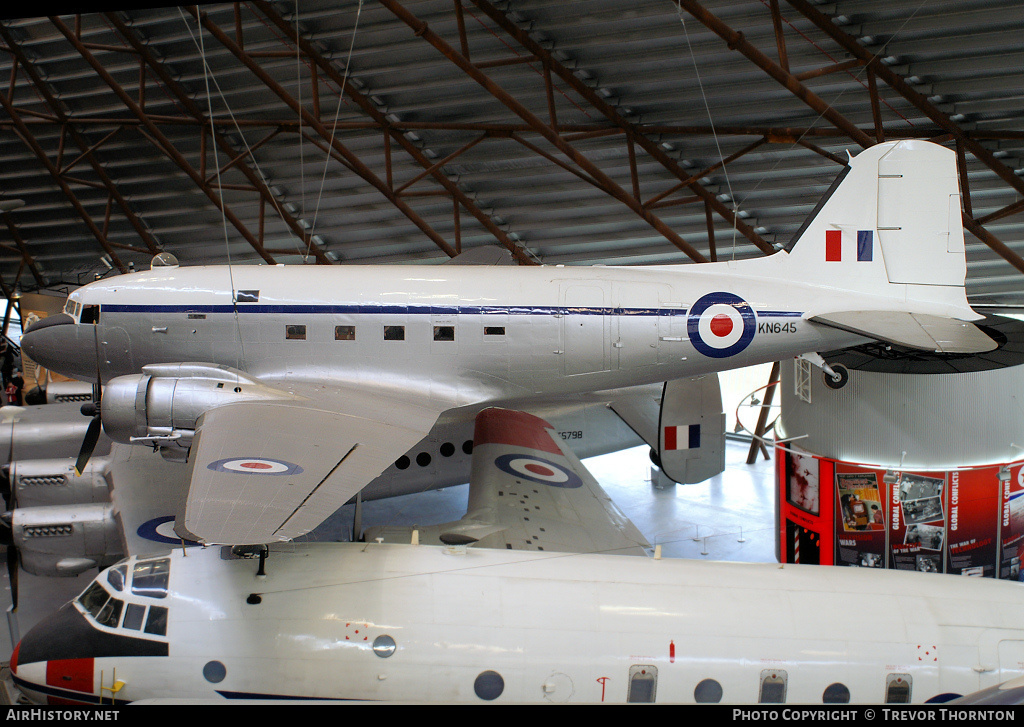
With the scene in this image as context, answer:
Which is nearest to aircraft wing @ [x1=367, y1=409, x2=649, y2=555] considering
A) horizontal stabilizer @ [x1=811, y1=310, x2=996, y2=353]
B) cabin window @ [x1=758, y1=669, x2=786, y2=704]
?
cabin window @ [x1=758, y1=669, x2=786, y2=704]

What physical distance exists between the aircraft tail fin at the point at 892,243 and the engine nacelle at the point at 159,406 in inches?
342

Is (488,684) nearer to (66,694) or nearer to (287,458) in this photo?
(287,458)

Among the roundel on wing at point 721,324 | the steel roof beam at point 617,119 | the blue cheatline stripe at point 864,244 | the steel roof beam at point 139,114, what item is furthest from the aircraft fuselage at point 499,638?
the steel roof beam at point 139,114

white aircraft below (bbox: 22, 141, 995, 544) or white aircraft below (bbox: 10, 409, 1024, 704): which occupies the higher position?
white aircraft below (bbox: 22, 141, 995, 544)

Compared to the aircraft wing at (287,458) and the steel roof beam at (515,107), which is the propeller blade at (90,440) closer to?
the aircraft wing at (287,458)

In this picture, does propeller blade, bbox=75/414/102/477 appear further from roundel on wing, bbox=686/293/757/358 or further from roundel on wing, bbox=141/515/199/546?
roundel on wing, bbox=686/293/757/358

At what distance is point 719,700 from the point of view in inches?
257

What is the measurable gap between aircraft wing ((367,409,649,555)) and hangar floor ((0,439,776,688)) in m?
2.81

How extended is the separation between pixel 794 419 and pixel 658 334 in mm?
2327

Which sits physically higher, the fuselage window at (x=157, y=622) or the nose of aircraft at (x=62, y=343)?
the nose of aircraft at (x=62, y=343)

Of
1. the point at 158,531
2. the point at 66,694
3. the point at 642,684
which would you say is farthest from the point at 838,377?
the point at 158,531

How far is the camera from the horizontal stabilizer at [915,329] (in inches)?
356

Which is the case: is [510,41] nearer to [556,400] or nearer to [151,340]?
[556,400]

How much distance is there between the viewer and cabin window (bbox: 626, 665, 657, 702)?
648 cm
